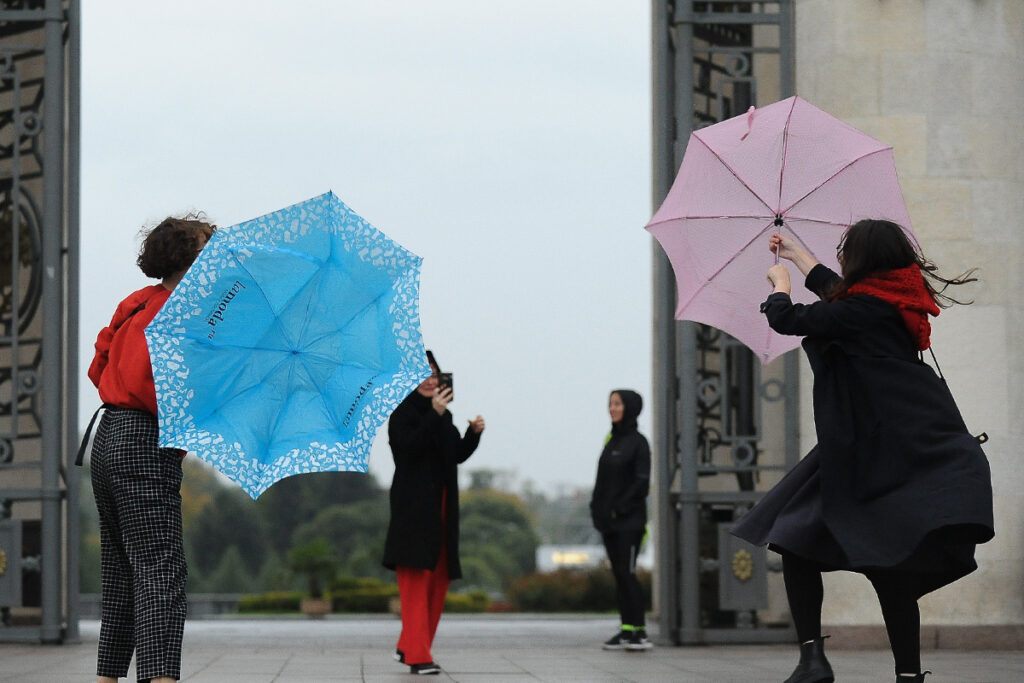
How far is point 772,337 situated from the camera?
6.88 m

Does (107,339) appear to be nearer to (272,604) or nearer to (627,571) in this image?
(627,571)

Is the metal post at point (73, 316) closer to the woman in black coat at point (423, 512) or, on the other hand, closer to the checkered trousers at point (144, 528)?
the woman in black coat at point (423, 512)

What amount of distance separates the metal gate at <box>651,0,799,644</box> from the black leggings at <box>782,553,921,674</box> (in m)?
A: 4.95

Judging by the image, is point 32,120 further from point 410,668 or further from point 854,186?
point 854,186

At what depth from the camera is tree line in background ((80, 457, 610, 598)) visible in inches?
2231

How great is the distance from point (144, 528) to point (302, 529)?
60808 mm

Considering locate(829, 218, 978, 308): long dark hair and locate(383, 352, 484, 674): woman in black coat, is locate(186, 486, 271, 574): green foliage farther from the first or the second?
locate(829, 218, 978, 308): long dark hair

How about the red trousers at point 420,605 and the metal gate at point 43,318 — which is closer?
the red trousers at point 420,605

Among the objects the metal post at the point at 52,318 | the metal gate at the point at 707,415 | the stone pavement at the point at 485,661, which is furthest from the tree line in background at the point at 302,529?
the metal gate at the point at 707,415

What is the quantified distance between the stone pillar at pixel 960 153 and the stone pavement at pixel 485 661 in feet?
3.87

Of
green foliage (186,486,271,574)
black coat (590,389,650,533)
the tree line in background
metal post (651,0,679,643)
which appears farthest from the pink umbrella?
green foliage (186,486,271,574)

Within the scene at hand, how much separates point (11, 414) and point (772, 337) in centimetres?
612

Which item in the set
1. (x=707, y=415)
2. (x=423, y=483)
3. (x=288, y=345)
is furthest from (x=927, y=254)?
(x=288, y=345)

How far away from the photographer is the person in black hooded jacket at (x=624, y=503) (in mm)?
10703
